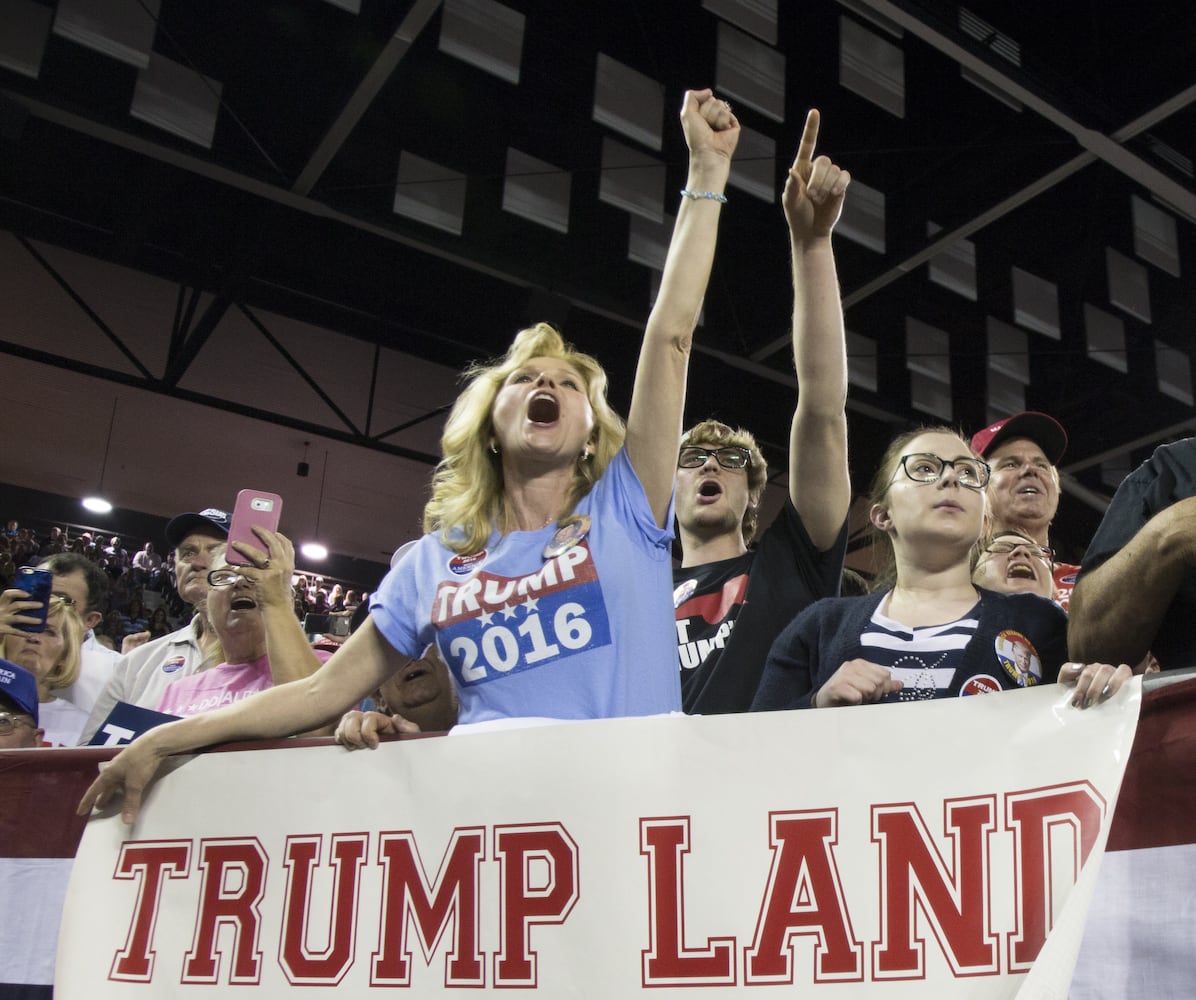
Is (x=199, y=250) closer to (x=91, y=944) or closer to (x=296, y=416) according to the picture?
(x=296, y=416)

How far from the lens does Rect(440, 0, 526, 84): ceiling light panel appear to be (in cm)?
541

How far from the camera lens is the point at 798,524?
219 centimetres

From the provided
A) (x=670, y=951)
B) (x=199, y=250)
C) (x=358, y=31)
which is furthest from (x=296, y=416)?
(x=670, y=951)

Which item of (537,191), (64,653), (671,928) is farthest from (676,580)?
(537,191)

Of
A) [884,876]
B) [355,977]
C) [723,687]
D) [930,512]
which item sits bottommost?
[355,977]

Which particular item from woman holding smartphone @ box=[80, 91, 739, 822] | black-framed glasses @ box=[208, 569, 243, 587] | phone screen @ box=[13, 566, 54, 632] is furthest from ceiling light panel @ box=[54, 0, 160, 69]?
woman holding smartphone @ box=[80, 91, 739, 822]

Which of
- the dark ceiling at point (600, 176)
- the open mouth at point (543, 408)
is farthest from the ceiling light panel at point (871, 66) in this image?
the open mouth at point (543, 408)

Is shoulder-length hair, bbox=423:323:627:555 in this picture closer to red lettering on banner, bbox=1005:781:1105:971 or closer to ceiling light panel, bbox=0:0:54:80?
red lettering on banner, bbox=1005:781:1105:971

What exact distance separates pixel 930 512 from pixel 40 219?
714 cm

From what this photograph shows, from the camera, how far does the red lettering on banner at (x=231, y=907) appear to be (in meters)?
1.61

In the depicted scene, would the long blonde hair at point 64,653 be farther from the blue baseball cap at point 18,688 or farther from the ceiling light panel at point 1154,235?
the ceiling light panel at point 1154,235

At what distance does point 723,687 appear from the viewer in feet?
6.71

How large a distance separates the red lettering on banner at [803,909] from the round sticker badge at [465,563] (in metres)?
0.62

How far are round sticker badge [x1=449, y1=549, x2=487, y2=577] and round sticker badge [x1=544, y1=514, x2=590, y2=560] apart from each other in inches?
4.6
